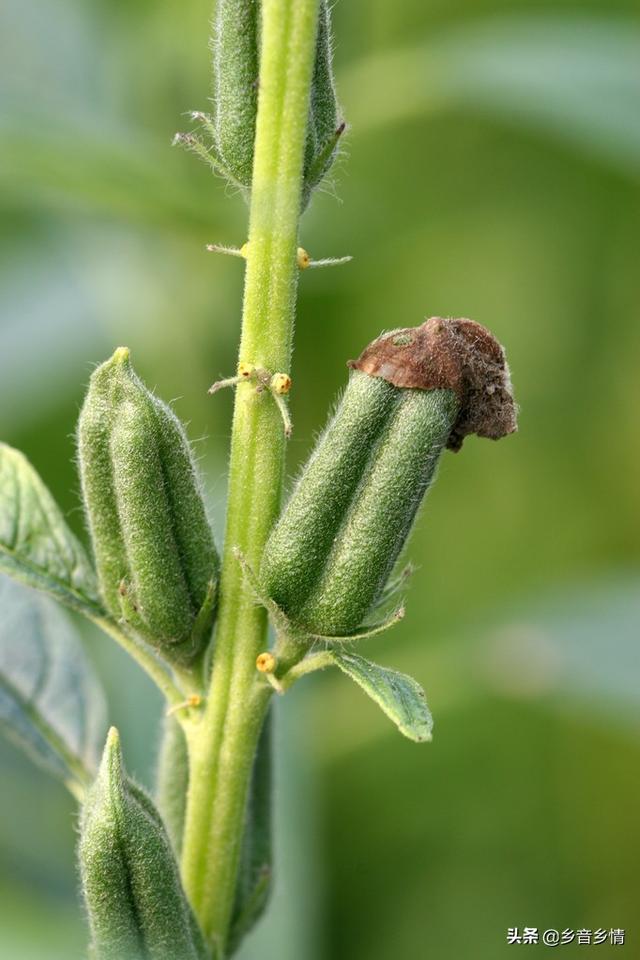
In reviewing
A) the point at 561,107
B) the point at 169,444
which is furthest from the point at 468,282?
the point at 169,444

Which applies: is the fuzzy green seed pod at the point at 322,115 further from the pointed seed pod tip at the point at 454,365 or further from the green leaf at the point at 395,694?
the green leaf at the point at 395,694

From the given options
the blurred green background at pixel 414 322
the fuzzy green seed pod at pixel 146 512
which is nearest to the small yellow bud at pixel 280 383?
the fuzzy green seed pod at pixel 146 512

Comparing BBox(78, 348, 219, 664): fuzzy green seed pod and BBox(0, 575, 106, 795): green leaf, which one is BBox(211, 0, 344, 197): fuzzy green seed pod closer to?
BBox(78, 348, 219, 664): fuzzy green seed pod

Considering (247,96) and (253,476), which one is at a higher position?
(247,96)

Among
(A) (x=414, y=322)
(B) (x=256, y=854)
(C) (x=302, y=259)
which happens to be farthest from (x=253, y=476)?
(A) (x=414, y=322)

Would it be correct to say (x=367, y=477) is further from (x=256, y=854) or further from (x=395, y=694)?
(x=256, y=854)

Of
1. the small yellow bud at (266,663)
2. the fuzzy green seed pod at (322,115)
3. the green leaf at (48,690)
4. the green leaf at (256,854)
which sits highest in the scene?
the fuzzy green seed pod at (322,115)
